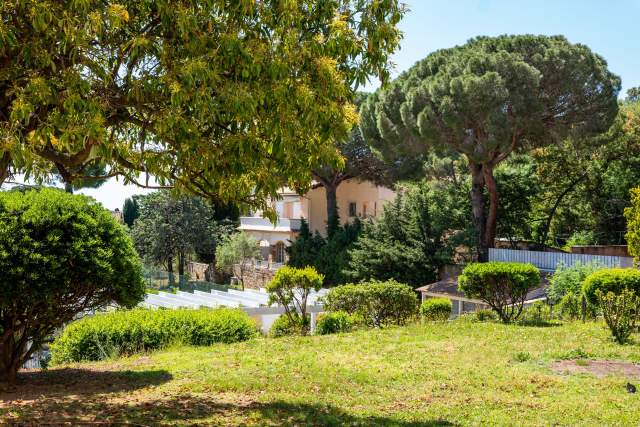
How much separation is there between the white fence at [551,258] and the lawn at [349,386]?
12522 mm

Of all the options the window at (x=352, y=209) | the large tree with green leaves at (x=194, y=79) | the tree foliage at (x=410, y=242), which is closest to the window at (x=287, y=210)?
the window at (x=352, y=209)

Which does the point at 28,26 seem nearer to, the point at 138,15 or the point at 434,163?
the point at 138,15

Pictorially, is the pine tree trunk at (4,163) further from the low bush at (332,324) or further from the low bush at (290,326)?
the low bush at (332,324)

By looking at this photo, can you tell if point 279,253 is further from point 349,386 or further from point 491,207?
point 349,386

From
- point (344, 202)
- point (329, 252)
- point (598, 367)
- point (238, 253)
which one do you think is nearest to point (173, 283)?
point (238, 253)

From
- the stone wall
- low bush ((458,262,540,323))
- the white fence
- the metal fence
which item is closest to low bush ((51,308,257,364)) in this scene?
low bush ((458,262,540,323))

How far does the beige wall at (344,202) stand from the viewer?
5044 centimetres

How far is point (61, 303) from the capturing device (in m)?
8.72

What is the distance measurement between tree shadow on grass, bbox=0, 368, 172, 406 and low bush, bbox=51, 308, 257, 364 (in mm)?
2334

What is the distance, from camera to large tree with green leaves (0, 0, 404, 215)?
→ 6.34 m

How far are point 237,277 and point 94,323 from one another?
113 ft

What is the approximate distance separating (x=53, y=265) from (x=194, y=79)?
3317 mm

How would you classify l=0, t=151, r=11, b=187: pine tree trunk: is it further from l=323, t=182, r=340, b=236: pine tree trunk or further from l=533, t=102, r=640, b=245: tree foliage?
l=323, t=182, r=340, b=236: pine tree trunk

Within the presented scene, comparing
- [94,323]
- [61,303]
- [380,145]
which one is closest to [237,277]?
[380,145]
